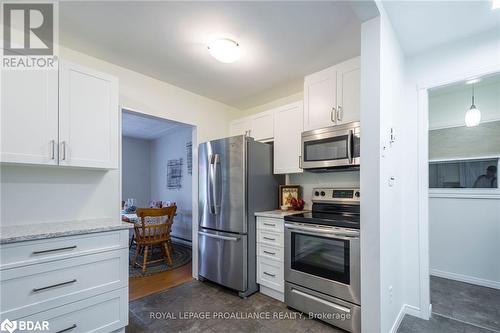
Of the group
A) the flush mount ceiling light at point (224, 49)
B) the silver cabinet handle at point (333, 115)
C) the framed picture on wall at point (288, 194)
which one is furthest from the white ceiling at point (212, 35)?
the framed picture on wall at point (288, 194)

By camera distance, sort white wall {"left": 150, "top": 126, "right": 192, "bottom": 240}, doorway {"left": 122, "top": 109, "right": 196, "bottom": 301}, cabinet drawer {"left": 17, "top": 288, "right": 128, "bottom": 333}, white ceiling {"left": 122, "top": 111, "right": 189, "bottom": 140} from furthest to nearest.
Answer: white wall {"left": 150, "top": 126, "right": 192, "bottom": 240}, white ceiling {"left": 122, "top": 111, "right": 189, "bottom": 140}, doorway {"left": 122, "top": 109, "right": 196, "bottom": 301}, cabinet drawer {"left": 17, "top": 288, "right": 128, "bottom": 333}

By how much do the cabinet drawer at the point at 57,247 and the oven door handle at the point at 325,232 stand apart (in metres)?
1.54

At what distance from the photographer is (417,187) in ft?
7.25

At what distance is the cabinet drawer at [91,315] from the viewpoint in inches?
61.2

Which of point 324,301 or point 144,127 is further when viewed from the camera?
point 144,127

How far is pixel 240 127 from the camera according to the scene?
11.4ft

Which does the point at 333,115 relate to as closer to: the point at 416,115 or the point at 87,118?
the point at 416,115

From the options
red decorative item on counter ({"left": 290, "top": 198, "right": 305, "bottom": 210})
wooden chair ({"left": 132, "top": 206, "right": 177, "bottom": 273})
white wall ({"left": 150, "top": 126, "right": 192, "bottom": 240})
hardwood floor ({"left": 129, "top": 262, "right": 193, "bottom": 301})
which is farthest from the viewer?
white wall ({"left": 150, "top": 126, "right": 192, "bottom": 240})

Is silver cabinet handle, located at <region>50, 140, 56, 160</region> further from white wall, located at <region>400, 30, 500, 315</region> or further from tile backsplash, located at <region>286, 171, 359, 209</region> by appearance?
white wall, located at <region>400, 30, 500, 315</region>

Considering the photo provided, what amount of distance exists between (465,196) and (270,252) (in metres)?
2.62

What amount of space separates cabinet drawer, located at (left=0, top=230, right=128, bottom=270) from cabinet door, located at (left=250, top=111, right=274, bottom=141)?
1973 millimetres

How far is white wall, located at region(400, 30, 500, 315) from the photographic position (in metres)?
2.05

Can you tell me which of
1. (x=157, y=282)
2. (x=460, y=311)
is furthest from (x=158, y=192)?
(x=460, y=311)

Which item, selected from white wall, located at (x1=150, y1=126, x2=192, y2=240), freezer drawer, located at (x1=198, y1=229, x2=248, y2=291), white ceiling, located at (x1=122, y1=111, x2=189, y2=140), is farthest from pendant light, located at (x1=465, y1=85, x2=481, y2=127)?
white ceiling, located at (x1=122, y1=111, x2=189, y2=140)
